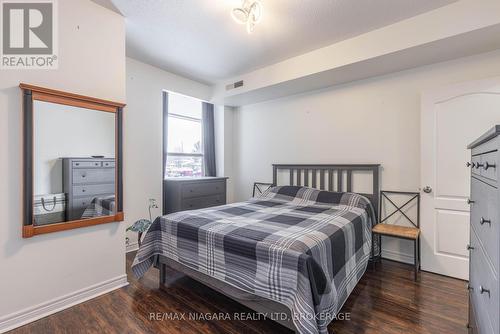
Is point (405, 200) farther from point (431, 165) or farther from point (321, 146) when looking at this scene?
point (321, 146)

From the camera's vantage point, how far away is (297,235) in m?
1.78

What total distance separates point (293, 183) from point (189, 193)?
166cm

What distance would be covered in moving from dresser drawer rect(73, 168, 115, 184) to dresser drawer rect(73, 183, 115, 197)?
0.05 m

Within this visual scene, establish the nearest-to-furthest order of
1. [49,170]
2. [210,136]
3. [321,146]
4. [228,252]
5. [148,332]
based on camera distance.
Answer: [148,332], [228,252], [49,170], [321,146], [210,136]

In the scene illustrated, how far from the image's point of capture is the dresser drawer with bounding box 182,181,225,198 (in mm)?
3684

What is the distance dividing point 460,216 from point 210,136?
Answer: 3.87 metres

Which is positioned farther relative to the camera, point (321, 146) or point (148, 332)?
point (321, 146)

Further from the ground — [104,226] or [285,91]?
[285,91]

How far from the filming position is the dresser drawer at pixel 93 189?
2.20 metres

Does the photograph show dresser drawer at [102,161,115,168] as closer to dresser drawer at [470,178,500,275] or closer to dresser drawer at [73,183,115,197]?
dresser drawer at [73,183,115,197]

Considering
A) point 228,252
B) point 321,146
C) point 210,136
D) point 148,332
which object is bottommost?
point 148,332

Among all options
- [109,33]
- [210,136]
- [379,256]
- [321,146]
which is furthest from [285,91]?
[379,256]

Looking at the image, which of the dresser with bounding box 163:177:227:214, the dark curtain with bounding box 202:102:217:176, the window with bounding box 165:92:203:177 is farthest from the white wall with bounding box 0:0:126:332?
the dark curtain with bounding box 202:102:217:176

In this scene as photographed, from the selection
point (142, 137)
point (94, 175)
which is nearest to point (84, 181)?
point (94, 175)
